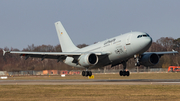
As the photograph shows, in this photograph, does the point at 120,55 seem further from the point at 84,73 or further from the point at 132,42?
the point at 84,73

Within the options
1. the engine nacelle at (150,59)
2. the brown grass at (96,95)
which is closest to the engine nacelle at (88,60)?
the engine nacelle at (150,59)

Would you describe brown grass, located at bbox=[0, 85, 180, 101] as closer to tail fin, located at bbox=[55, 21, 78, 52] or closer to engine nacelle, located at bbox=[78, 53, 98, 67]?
engine nacelle, located at bbox=[78, 53, 98, 67]

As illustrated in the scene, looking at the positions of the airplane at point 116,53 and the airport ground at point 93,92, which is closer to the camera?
the airport ground at point 93,92

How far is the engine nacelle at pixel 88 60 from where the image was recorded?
129 ft

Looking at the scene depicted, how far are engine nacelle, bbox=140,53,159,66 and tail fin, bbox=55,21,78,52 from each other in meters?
14.7

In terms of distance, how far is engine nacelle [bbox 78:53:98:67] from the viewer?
129 ft

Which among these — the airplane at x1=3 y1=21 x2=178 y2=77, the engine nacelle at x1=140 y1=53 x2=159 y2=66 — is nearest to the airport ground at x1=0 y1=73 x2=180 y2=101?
the airplane at x1=3 y1=21 x2=178 y2=77

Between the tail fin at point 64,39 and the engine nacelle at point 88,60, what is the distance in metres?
10.8

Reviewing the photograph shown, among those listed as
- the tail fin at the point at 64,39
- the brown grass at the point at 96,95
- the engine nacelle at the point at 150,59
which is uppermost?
the tail fin at the point at 64,39

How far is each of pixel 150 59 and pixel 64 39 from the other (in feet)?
61.4

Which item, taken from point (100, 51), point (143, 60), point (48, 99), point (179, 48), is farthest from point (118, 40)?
point (179, 48)

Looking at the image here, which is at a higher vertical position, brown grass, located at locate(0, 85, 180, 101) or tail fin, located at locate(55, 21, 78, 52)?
tail fin, located at locate(55, 21, 78, 52)

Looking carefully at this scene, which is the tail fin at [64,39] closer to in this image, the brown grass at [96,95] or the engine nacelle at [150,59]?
the engine nacelle at [150,59]

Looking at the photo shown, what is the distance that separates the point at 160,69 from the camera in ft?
267
